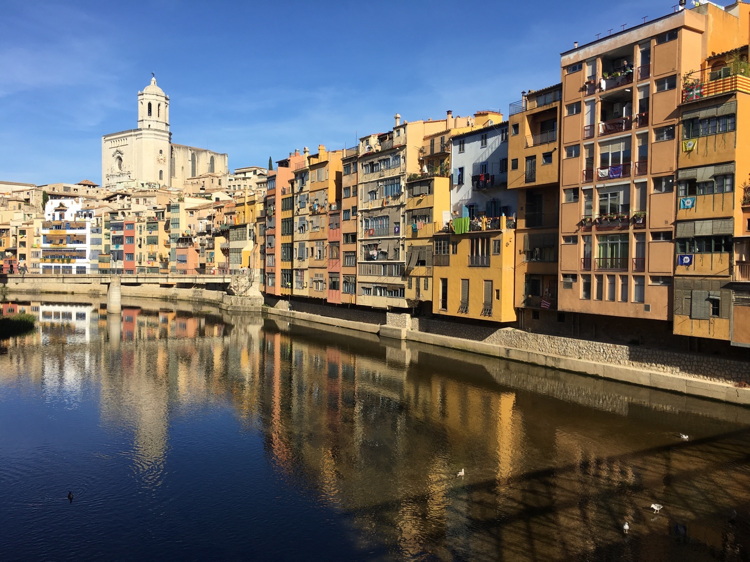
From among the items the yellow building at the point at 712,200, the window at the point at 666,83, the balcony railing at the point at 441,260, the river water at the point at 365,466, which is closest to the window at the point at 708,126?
the yellow building at the point at 712,200

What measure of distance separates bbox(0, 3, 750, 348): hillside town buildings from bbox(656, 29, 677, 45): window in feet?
0.36

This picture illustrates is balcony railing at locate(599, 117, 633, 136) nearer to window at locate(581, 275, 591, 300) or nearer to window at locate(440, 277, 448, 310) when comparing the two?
window at locate(581, 275, 591, 300)

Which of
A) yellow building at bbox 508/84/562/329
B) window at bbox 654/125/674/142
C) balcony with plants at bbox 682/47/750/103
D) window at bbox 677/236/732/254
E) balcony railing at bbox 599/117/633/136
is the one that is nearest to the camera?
balcony with plants at bbox 682/47/750/103

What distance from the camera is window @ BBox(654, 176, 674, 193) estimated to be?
3531cm

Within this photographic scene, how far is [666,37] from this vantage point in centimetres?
3538

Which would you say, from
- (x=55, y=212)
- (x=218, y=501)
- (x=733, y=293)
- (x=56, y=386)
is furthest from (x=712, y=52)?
(x=55, y=212)

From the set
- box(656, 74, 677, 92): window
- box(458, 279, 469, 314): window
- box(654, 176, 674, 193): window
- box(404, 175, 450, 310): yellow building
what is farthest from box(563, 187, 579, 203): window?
box(404, 175, 450, 310): yellow building

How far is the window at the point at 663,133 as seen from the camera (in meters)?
35.2

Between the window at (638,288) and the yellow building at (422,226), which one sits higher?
the yellow building at (422,226)

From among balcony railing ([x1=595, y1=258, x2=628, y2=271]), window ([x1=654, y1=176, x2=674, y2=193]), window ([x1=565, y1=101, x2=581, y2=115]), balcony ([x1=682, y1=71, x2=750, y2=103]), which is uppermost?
window ([x1=565, y1=101, x2=581, y2=115])

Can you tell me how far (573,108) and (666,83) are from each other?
260 inches

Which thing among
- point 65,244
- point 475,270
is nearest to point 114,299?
point 65,244

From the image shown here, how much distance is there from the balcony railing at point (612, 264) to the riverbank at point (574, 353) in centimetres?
492

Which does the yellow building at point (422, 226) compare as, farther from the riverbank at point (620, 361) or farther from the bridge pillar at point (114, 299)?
the bridge pillar at point (114, 299)
